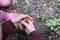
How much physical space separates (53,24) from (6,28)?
57cm

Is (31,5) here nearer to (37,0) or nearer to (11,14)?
(37,0)

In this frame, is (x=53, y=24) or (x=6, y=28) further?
(x=53, y=24)

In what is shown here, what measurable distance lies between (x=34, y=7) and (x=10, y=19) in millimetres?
428

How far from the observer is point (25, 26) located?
8.36 ft

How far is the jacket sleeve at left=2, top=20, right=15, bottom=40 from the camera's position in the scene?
2.47m

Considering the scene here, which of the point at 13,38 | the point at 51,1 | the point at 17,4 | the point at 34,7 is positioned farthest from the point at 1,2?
the point at 13,38

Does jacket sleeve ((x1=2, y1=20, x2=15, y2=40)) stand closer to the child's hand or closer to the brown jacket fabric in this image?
the brown jacket fabric

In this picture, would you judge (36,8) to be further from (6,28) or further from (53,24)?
(6,28)

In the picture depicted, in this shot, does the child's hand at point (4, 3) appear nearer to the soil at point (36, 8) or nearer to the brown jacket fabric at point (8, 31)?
the soil at point (36, 8)

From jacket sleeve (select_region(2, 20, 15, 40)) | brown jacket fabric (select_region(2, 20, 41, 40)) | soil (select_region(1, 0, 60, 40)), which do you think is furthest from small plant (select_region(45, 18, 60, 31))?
jacket sleeve (select_region(2, 20, 15, 40))

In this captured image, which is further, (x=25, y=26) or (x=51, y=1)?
(x=51, y=1)

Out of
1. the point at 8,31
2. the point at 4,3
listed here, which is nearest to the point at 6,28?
the point at 8,31

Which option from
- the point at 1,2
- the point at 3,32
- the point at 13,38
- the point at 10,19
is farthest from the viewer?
the point at 1,2

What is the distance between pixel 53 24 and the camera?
2.74 m
